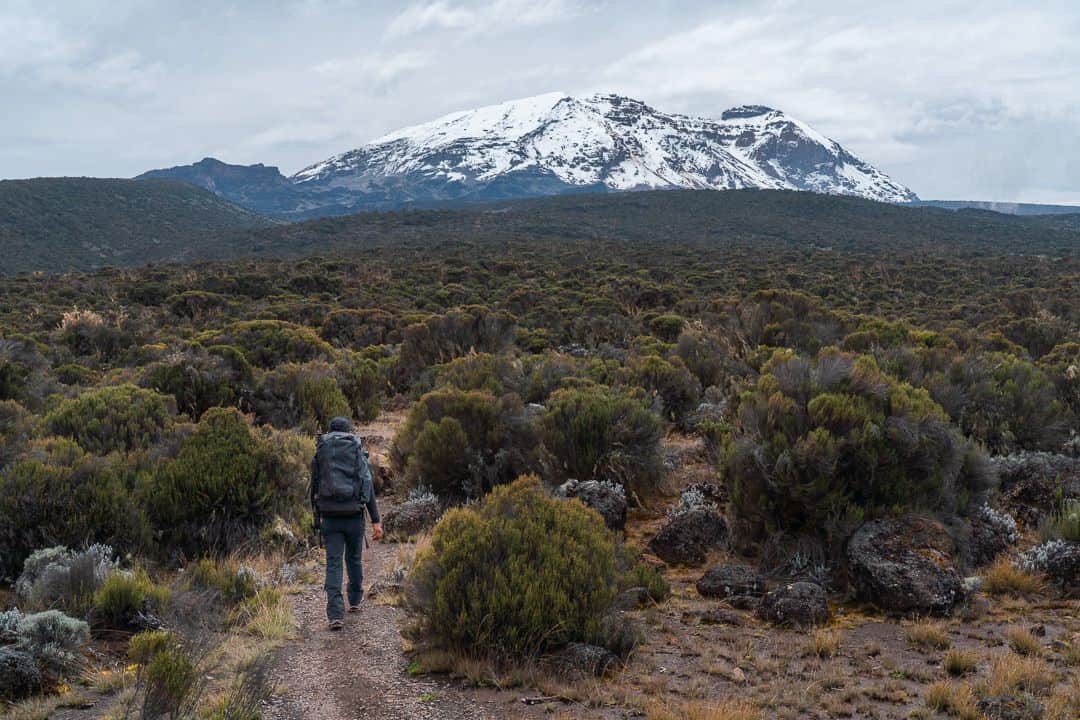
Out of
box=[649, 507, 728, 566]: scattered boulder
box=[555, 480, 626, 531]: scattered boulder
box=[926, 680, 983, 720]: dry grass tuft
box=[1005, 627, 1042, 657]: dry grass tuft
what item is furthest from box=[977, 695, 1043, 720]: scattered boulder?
box=[555, 480, 626, 531]: scattered boulder

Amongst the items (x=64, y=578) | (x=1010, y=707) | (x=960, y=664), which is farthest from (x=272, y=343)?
(x=1010, y=707)

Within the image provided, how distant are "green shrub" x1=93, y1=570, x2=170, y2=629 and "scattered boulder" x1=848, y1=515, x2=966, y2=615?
175 inches

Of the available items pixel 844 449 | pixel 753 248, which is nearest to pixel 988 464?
pixel 844 449

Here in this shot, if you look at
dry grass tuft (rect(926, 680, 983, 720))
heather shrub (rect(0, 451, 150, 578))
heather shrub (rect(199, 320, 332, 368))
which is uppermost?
heather shrub (rect(199, 320, 332, 368))

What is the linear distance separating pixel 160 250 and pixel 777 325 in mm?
64033

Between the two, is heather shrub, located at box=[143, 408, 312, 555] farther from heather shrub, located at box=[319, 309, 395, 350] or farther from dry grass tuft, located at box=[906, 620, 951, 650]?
heather shrub, located at box=[319, 309, 395, 350]

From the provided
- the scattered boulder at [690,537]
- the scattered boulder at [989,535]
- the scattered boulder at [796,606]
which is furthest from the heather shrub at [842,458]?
the scattered boulder at [796,606]

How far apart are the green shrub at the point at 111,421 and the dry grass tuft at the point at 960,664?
22.5 feet

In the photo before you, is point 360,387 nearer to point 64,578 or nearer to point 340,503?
point 340,503

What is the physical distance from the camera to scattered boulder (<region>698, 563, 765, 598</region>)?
512 centimetres

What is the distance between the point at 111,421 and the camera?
7566mm

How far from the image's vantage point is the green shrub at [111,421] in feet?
24.1

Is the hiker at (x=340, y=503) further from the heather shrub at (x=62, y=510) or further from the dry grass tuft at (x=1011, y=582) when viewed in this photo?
the dry grass tuft at (x=1011, y=582)

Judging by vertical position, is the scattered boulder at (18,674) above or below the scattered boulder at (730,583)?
above
